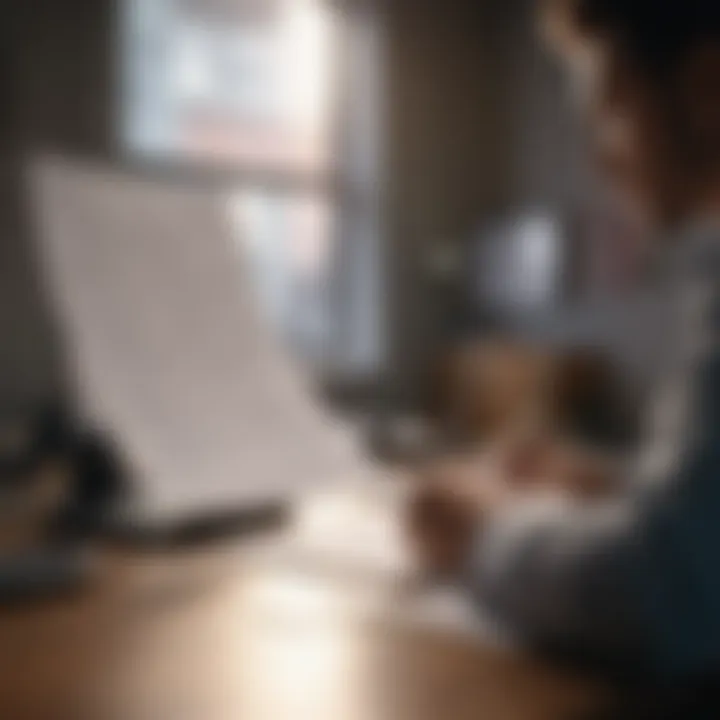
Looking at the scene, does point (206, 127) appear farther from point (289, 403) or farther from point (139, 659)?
point (139, 659)

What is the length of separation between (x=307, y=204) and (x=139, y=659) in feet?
2.16

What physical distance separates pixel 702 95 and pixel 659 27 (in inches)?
1.2

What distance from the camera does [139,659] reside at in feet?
1.01

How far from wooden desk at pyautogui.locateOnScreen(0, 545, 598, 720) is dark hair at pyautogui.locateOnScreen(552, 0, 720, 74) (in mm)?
225

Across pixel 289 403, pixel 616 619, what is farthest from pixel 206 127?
pixel 616 619

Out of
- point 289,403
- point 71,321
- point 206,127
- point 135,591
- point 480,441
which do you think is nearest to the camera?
point 135,591

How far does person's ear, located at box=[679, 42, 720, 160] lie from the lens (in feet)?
1.28

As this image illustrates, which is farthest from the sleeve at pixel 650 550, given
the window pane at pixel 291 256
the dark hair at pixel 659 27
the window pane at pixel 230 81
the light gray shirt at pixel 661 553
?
the window pane at pixel 230 81

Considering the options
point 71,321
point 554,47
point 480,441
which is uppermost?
point 554,47

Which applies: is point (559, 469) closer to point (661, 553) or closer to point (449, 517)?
point (449, 517)

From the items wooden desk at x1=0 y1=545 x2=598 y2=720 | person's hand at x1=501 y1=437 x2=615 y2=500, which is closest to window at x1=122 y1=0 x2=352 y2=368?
person's hand at x1=501 y1=437 x2=615 y2=500

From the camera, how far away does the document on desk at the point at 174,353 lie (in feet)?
1.63

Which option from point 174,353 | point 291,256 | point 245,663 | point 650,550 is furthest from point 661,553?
point 291,256

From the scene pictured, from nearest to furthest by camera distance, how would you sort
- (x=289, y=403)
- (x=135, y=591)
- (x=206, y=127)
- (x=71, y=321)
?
(x=135, y=591) → (x=71, y=321) → (x=289, y=403) → (x=206, y=127)
